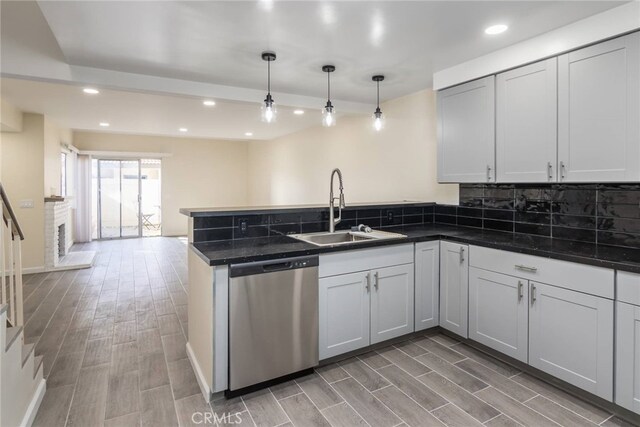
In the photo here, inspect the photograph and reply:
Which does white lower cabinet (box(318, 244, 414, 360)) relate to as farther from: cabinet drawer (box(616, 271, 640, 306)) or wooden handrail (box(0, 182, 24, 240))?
wooden handrail (box(0, 182, 24, 240))

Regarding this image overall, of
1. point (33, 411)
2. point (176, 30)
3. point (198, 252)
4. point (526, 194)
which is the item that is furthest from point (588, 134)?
point (33, 411)

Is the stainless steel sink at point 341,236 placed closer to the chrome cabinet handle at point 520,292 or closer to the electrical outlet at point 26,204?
the chrome cabinet handle at point 520,292

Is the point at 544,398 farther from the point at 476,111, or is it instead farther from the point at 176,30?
the point at 176,30

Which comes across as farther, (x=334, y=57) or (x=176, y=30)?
(x=334, y=57)

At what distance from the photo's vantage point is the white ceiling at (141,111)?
4477 mm

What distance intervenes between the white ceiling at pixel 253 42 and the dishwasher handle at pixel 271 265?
1612 millimetres

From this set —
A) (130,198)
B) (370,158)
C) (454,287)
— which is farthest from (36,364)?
(130,198)

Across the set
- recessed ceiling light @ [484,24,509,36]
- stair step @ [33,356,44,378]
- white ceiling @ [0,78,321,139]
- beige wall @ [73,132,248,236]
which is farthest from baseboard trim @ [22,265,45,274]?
recessed ceiling light @ [484,24,509,36]

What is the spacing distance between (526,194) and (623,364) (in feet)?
4.91

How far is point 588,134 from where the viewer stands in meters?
2.33

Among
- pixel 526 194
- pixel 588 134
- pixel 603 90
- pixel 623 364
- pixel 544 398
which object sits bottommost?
pixel 544 398

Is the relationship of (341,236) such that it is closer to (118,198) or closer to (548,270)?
(548,270)

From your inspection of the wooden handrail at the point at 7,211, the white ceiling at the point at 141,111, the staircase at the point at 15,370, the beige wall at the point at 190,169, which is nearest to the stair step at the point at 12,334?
the staircase at the point at 15,370

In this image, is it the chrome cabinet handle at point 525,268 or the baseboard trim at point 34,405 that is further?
the chrome cabinet handle at point 525,268
